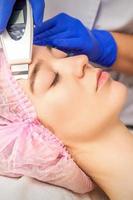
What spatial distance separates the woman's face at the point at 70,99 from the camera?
44.9 inches

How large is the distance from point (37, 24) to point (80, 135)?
1.34ft

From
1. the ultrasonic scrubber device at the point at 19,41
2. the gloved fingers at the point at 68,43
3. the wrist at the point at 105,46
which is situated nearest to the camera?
the ultrasonic scrubber device at the point at 19,41

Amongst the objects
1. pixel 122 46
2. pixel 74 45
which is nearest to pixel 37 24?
pixel 74 45

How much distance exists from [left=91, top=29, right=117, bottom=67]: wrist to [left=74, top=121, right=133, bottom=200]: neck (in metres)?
0.39

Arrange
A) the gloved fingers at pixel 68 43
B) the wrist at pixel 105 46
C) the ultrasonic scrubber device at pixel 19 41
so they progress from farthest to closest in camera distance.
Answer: the wrist at pixel 105 46 < the gloved fingers at pixel 68 43 < the ultrasonic scrubber device at pixel 19 41

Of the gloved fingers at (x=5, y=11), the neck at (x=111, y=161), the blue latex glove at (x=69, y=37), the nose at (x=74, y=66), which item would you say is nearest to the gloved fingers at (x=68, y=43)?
the blue latex glove at (x=69, y=37)

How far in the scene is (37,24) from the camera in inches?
48.6

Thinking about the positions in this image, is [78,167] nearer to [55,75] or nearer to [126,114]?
[55,75]

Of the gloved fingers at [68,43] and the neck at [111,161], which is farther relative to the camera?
the gloved fingers at [68,43]

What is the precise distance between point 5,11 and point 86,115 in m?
0.42

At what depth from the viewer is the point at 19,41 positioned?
3.72 ft

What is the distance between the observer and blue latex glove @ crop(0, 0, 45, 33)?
3.72 ft

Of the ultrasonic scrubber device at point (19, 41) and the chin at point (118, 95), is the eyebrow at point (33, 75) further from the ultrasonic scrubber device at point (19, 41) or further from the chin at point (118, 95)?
the chin at point (118, 95)

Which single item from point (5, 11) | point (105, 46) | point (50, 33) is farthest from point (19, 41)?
point (105, 46)
